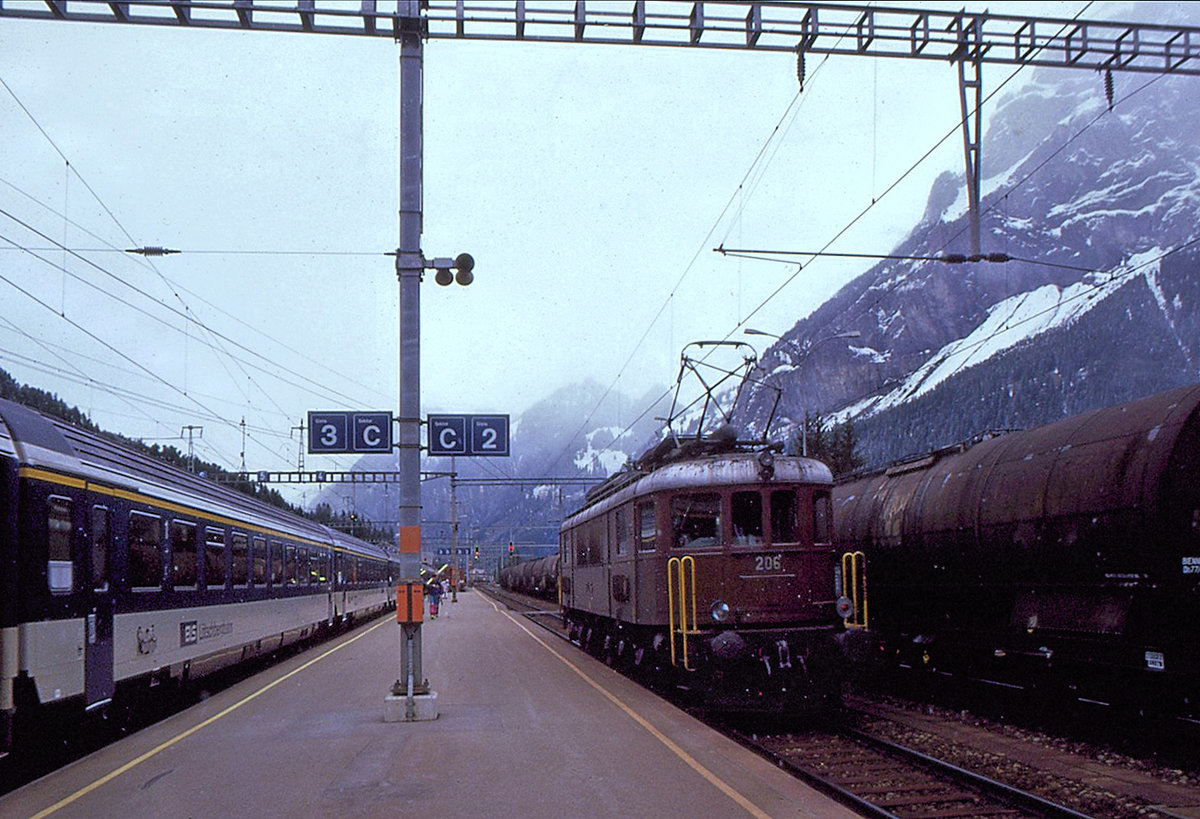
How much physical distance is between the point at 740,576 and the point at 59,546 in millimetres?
7290

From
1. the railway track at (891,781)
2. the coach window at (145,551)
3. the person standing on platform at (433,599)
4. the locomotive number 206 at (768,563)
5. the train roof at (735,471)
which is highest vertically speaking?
the train roof at (735,471)

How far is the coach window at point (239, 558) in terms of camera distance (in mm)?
17156

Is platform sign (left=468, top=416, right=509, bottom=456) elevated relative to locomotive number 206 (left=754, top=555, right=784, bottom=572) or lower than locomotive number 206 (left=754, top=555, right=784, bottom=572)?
elevated

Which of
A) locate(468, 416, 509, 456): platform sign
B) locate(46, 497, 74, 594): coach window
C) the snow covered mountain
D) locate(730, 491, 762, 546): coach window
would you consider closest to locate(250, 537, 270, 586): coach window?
locate(468, 416, 509, 456): platform sign

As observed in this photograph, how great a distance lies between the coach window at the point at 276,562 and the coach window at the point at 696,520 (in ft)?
34.3

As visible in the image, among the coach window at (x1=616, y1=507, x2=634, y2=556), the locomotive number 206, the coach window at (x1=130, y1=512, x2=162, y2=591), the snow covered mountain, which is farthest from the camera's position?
the snow covered mountain

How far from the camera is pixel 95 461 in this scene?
451 inches

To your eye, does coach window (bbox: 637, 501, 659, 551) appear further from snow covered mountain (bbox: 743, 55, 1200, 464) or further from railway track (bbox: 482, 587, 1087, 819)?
snow covered mountain (bbox: 743, 55, 1200, 464)

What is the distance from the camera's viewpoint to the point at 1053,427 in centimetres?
1212

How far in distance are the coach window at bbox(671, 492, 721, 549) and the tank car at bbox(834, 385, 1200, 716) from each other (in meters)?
2.82

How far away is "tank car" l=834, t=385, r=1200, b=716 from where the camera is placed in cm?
940

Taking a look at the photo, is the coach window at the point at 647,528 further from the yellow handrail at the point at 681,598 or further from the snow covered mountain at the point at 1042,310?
the snow covered mountain at the point at 1042,310

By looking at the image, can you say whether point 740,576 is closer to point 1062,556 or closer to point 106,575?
point 1062,556

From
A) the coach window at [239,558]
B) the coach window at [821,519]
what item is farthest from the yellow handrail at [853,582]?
the coach window at [239,558]
